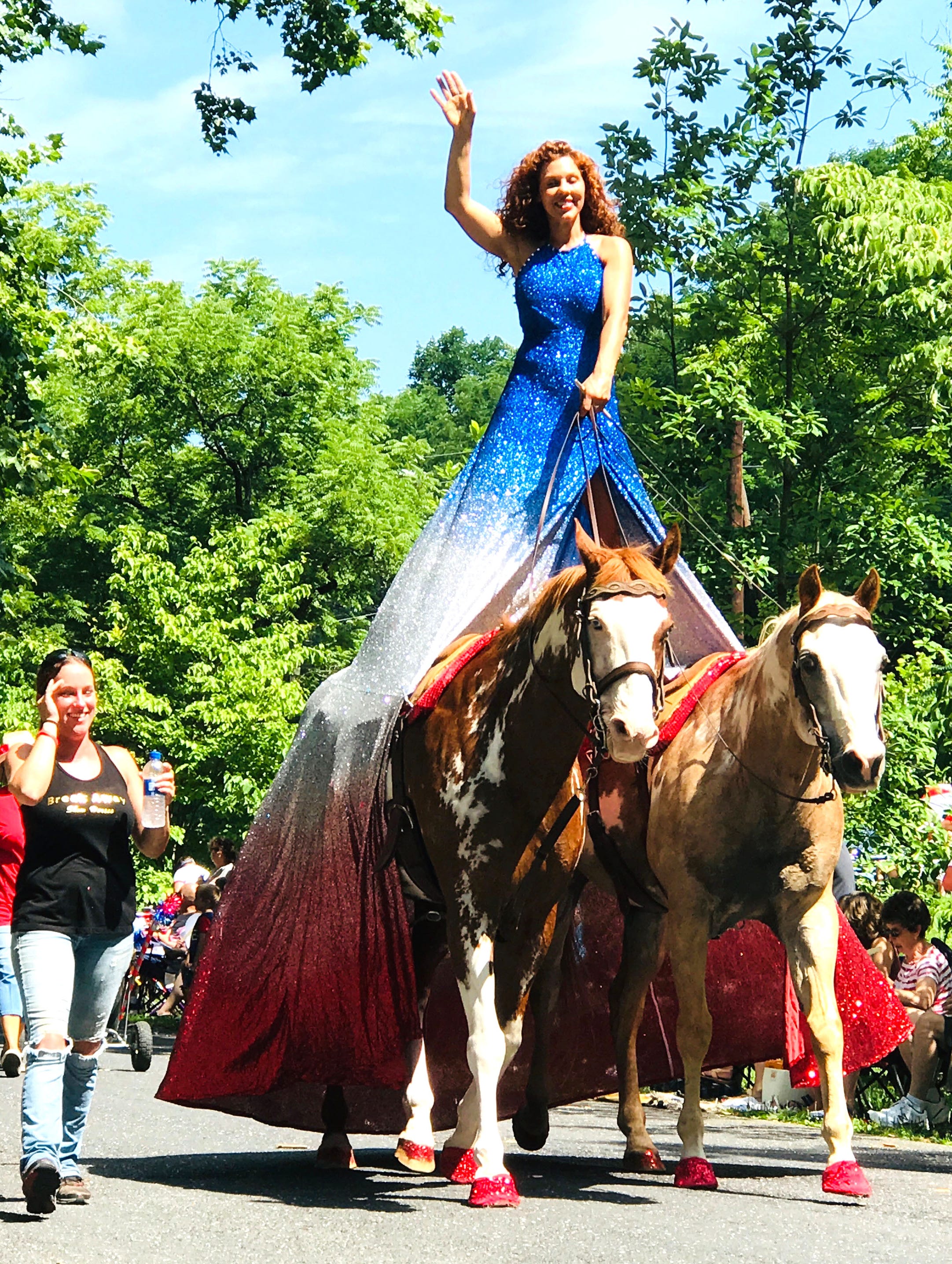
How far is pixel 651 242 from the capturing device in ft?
49.1

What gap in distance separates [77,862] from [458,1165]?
1.93 m

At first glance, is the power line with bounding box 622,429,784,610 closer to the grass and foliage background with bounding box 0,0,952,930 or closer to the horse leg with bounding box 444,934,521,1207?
the grass and foliage background with bounding box 0,0,952,930

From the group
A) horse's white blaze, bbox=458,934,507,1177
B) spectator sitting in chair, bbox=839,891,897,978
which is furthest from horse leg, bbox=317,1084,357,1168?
spectator sitting in chair, bbox=839,891,897,978

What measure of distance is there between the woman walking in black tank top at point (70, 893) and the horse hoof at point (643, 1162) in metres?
2.49

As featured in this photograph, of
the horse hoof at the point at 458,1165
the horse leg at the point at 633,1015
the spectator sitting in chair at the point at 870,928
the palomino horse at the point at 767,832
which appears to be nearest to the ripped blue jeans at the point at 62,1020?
the horse hoof at the point at 458,1165

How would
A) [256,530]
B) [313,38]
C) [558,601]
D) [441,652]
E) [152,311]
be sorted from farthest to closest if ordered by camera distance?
[152,311], [256,530], [313,38], [441,652], [558,601]

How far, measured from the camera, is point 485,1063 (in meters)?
7.02

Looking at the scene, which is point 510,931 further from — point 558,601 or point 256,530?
point 256,530

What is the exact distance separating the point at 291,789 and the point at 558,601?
1749 millimetres

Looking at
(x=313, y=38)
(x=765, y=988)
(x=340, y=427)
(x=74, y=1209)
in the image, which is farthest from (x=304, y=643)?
(x=74, y=1209)

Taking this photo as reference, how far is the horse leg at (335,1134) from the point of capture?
331 inches

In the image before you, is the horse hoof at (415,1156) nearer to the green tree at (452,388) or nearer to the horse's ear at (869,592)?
the horse's ear at (869,592)

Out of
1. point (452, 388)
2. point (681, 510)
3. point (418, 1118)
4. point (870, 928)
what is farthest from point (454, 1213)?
point (452, 388)

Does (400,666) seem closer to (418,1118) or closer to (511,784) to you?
(511,784)
